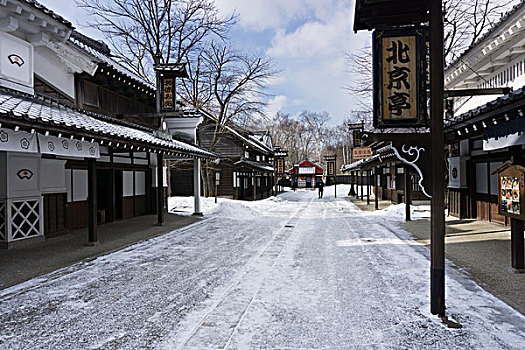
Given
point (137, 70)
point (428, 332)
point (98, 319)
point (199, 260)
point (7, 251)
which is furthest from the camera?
point (137, 70)

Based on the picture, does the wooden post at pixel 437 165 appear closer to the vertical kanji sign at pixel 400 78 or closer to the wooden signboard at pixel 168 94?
the vertical kanji sign at pixel 400 78

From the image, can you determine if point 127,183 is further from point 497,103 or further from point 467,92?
point 497,103

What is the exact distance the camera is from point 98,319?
4.55 meters

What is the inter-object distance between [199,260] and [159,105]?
872 cm

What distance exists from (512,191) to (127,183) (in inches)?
514

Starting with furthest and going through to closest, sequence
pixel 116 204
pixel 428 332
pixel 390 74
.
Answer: pixel 116 204, pixel 390 74, pixel 428 332

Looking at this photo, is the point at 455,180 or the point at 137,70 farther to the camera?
the point at 137,70

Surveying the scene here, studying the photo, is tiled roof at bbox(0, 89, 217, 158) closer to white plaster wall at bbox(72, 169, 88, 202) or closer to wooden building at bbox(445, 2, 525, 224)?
white plaster wall at bbox(72, 169, 88, 202)

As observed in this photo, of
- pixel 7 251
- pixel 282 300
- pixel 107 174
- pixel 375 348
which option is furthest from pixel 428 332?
pixel 107 174

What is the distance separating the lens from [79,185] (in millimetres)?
11898

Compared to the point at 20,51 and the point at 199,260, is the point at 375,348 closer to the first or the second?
the point at 199,260

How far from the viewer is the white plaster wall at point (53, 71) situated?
9617mm

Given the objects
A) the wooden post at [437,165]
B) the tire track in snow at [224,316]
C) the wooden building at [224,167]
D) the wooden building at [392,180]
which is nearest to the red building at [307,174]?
the wooden building at [224,167]

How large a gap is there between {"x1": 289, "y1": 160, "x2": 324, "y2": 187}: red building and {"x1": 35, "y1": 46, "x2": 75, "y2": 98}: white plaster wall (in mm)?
45684
